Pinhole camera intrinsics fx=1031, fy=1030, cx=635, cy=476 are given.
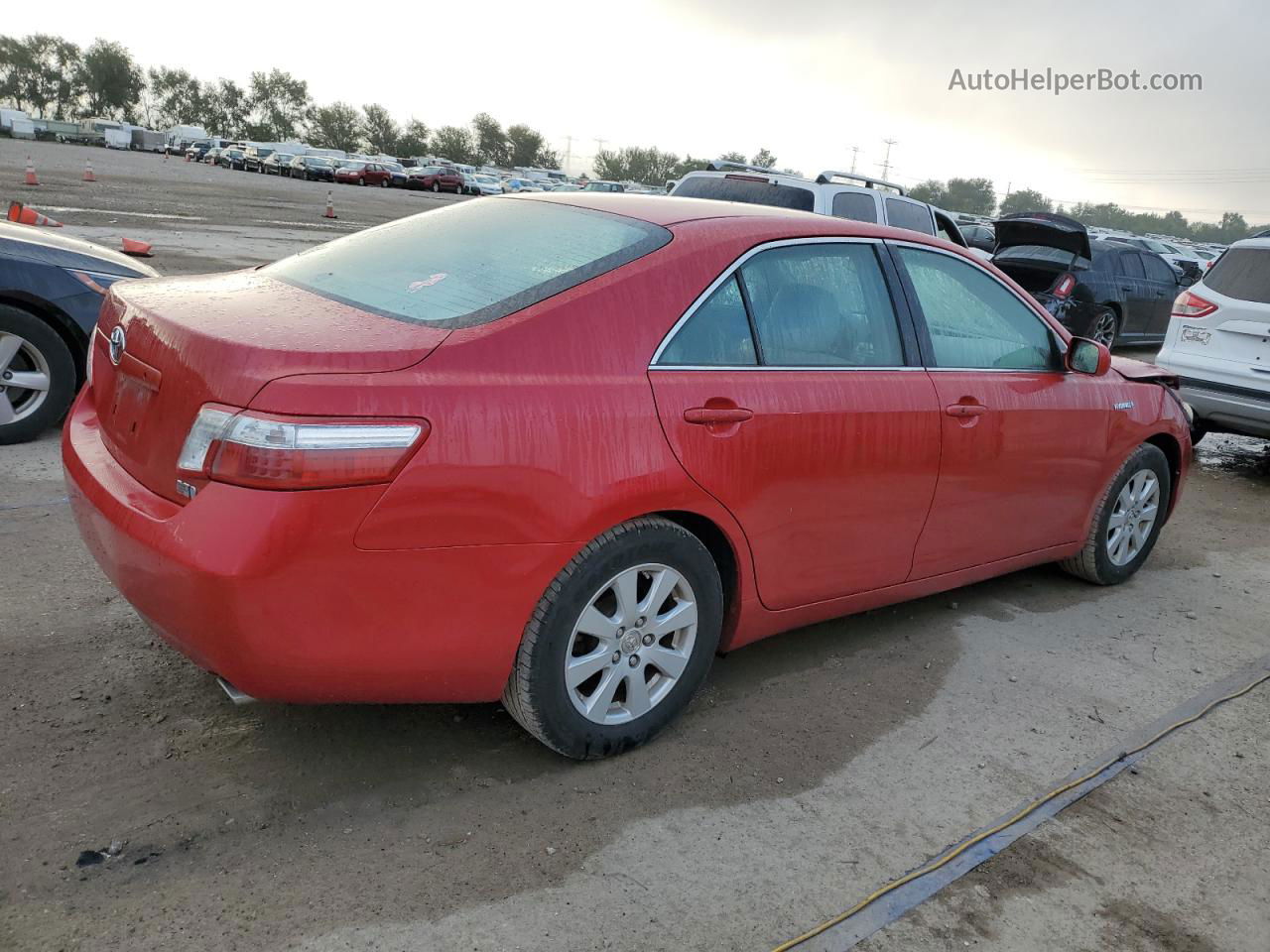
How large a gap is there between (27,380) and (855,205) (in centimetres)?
671

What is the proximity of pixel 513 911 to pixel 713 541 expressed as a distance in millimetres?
1252

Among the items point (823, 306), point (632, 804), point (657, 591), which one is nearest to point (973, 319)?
point (823, 306)

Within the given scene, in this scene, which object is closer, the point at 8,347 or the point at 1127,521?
the point at 1127,521

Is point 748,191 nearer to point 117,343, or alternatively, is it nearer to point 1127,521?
point 1127,521

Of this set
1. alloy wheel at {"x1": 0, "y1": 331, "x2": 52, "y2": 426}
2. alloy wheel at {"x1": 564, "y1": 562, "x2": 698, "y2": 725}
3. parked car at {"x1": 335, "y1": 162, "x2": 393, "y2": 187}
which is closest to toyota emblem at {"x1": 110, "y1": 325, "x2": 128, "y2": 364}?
alloy wheel at {"x1": 564, "y1": 562, "x2": 698, "y2": 725}

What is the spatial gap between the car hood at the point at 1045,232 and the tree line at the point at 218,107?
376 ft

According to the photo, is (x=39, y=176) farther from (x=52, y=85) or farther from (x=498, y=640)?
(x=52, y=85)

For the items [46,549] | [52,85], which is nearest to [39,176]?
[46,549]

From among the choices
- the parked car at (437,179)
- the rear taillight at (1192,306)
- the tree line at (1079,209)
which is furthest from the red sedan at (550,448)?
the tree line at (1079,209)

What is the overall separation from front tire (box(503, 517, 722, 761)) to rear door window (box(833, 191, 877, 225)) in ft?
21.5

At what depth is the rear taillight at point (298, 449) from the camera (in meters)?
2.33

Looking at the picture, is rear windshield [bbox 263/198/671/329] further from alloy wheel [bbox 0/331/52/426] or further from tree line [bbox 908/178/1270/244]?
tree line [bbox 908/178/1270/244]

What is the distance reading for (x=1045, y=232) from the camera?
420 inches

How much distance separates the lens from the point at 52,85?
113 meters
